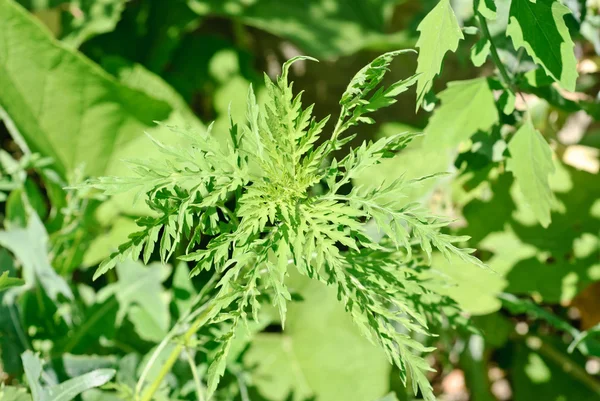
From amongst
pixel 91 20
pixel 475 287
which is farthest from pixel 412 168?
pixel 91 20

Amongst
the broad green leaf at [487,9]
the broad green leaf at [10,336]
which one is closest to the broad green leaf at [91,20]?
the broad green leaf at [10,336]

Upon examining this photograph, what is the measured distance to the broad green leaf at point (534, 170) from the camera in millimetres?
881

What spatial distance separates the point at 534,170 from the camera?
88cm

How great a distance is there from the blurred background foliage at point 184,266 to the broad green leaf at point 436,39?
0.17 m

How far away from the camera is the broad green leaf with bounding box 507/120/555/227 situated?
881mm

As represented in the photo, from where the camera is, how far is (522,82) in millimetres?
959

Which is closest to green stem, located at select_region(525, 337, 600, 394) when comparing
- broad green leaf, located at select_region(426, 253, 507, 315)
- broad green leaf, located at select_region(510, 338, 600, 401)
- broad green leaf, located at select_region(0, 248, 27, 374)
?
broad green leaf, located at select_region(510, 338, 600, 401)

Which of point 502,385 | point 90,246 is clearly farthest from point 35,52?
point 502,385

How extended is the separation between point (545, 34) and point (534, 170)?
0.70 feet

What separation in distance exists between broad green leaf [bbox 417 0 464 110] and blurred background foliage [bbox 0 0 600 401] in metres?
0.17

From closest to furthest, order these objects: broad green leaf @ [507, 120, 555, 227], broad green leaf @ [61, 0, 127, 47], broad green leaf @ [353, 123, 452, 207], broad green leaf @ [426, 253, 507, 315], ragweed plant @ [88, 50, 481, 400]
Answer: ragweed plant @ [88, 50, 481, 400]
broad green leaf @ [507, 120, 555, 227]
broad green leaf @ [426, 253, 507, 315]
broad green leaf @ [353, 123, 452, 207]
broad green leaf @ [61, 0, 127, 47]

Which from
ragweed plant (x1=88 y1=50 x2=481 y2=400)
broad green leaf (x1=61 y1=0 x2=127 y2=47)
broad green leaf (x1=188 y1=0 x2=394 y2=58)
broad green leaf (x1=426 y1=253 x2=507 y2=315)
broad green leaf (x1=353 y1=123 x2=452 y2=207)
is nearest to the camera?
ragweed plant (x1=88 y1=50 x2=481 y2=400)

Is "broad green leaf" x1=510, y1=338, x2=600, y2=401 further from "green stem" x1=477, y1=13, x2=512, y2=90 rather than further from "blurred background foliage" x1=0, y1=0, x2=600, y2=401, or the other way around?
"green stem" x1=477, y1=13, x2=512, y2=90

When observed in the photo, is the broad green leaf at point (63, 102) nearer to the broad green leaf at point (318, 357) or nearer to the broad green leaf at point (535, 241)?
the broad green leaf at point (318, 357)
